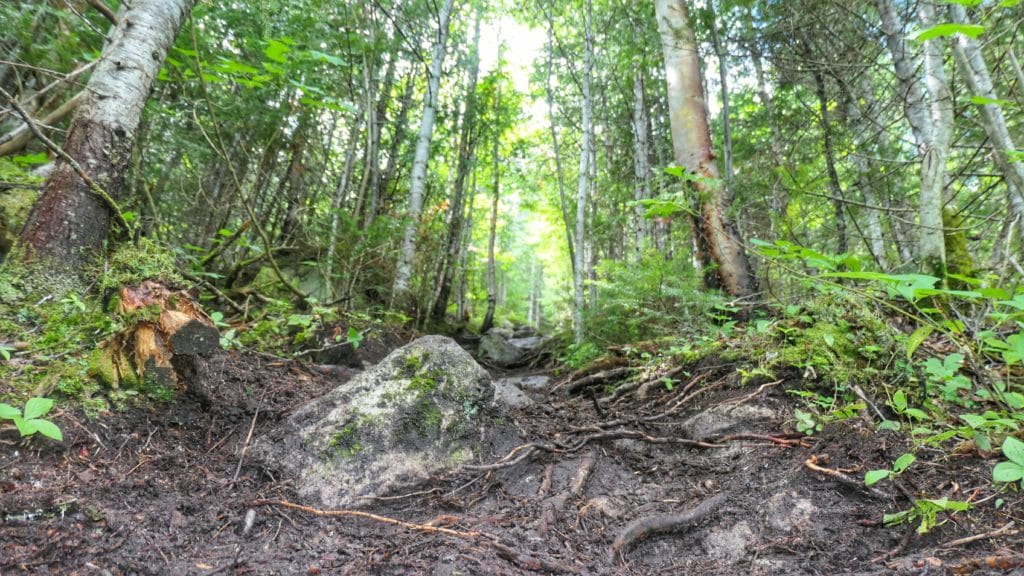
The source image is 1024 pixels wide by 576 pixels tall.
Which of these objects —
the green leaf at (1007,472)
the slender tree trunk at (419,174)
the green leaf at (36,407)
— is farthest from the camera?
the slender tree trunk at (419,174)

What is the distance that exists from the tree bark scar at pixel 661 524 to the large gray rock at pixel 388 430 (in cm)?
109

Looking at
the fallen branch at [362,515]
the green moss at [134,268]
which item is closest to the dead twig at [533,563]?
the fallen branch at [362,515]

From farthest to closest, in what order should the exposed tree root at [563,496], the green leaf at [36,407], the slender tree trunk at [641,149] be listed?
the slender tree trunk at [641,149] < the exposed tree root at [563,496] < the green leaf at [36,407]

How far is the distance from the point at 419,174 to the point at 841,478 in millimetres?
7685

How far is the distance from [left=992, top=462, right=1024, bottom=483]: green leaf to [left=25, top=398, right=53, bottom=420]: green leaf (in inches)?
134

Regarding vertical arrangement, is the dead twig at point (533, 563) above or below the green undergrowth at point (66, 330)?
below

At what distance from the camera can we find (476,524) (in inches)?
81.4

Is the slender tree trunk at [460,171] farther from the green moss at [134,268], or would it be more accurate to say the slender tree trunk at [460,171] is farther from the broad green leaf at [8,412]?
the broad green leaf at [8,412]

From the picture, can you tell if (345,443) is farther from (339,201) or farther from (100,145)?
(339,201)

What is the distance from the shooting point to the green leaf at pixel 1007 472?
1.44 meters

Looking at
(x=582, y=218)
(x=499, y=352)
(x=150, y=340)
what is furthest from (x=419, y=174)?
(x=150, y=340)

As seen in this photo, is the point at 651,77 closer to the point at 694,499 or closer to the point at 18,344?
the point at 694,499

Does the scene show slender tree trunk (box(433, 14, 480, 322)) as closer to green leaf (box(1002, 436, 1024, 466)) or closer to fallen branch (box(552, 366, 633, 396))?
fallen branch (box(552, 366, 633, 396))

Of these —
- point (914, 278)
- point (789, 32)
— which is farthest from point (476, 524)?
point (789, 32)
